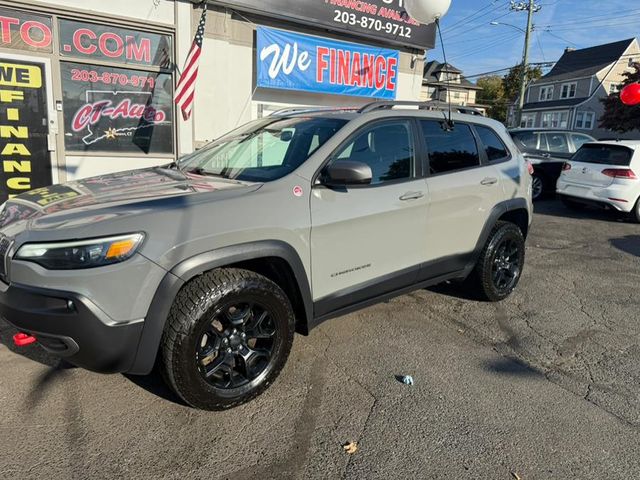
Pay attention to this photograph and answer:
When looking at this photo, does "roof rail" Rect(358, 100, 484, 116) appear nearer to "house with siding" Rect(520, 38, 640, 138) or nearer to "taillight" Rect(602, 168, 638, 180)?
"taillight" Rect(602, 168, 638, 180)

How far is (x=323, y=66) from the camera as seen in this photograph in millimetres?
10086

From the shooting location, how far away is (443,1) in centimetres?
560

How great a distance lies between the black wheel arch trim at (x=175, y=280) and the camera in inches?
94.6

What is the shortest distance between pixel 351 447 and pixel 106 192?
208 centimetres

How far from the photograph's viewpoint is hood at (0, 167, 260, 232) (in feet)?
8.71

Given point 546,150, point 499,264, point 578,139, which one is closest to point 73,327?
point 499,264

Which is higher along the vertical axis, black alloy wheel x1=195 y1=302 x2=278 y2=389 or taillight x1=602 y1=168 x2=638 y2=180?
taillight x1=602 y1=168 x2=638 y2=180

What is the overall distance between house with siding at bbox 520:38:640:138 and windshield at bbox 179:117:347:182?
134ft

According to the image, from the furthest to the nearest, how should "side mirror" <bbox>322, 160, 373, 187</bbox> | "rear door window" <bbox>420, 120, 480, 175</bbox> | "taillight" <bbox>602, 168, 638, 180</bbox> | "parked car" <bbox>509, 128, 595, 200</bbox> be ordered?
"parked car" <bbox>509, 128, 595, 200</bbox>
"taillight" <bbox>602, 168, 638, 180</bbox>
"rear door window" <bbox>420, 120, 480, 175</bbox>
"side mirror" <bbox>322, 160, 373, 187</bbox>

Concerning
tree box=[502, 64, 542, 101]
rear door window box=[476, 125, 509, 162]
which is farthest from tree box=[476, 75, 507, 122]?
rear door window box=[476, 125, 509, 162]

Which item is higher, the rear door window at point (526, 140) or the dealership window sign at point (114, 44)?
the dealership window sign at point (114, 44)

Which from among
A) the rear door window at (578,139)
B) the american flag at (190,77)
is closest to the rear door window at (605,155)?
the rear door window at (578,139)

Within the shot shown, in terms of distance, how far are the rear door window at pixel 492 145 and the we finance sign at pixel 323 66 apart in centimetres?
587

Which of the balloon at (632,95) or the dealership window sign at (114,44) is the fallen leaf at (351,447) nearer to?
the dealership window sign at (114,44)
